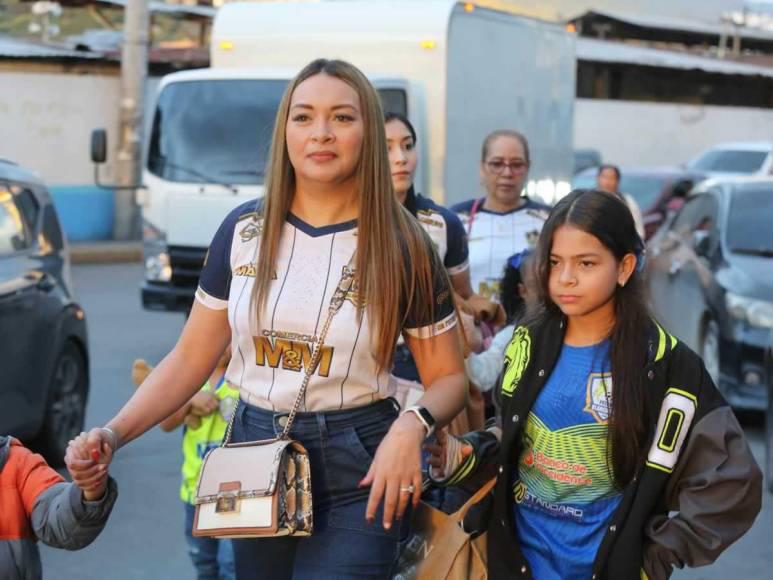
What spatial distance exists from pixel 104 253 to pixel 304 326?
20041 mm

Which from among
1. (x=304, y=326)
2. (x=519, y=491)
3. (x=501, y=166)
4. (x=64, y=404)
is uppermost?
(x=501, y=166)

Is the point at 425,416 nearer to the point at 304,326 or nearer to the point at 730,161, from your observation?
the point at 304,326

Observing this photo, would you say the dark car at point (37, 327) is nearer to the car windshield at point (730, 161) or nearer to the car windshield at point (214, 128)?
the car windshield at point (214, 128)

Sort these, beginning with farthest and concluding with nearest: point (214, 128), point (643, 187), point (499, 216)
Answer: point (643, 187) → point (214, 128) → point (499, 216)

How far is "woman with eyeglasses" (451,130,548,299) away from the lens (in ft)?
21.3

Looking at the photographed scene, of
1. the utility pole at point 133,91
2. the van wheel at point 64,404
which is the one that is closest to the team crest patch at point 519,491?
the van wheel at point 64,404

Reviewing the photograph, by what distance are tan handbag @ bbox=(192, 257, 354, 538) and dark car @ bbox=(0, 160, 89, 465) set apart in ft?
13.8

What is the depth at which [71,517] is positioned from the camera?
325 cm

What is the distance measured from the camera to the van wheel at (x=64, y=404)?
802 cm

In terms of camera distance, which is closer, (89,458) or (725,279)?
(89,458)

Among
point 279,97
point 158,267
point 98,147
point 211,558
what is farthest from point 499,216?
point 98,147

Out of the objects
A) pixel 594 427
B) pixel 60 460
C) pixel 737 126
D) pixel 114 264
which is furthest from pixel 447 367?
pixel 737 126

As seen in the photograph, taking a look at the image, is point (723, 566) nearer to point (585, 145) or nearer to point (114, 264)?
point (114, 264)

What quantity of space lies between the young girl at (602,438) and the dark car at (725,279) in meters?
5.93
